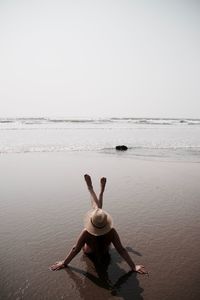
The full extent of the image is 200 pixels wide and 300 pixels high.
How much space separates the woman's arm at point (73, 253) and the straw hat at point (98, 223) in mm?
190

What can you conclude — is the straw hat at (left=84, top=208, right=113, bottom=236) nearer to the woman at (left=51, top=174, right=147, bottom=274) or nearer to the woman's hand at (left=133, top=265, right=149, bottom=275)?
the woman at (left=51, top=174, right=147, bottom=274)

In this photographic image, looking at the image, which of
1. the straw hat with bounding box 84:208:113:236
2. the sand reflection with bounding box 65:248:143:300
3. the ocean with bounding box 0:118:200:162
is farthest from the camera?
the ocean with bounding box 0:118:200:162

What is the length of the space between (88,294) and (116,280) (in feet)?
1.57

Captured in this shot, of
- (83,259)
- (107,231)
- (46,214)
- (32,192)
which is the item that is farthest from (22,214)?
(107,231)

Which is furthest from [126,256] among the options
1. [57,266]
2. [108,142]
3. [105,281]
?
[108,142]

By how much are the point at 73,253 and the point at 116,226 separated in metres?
1.61

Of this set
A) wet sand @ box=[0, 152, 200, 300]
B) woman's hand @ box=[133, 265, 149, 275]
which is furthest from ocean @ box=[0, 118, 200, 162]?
woman's hand @ box=[133, 265, 149, 275]

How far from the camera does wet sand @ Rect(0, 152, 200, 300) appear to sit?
3820mm

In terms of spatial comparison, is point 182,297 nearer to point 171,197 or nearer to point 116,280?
point 116,280

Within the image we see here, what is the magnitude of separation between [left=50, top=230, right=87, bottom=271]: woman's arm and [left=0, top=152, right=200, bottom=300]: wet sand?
0.34ft

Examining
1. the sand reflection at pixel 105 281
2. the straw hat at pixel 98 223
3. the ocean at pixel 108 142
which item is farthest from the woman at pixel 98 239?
the ocean at pixel 108 142

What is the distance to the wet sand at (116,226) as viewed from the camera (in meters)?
3.82

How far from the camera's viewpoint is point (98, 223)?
3.92 m

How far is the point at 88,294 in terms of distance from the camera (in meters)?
3.73
